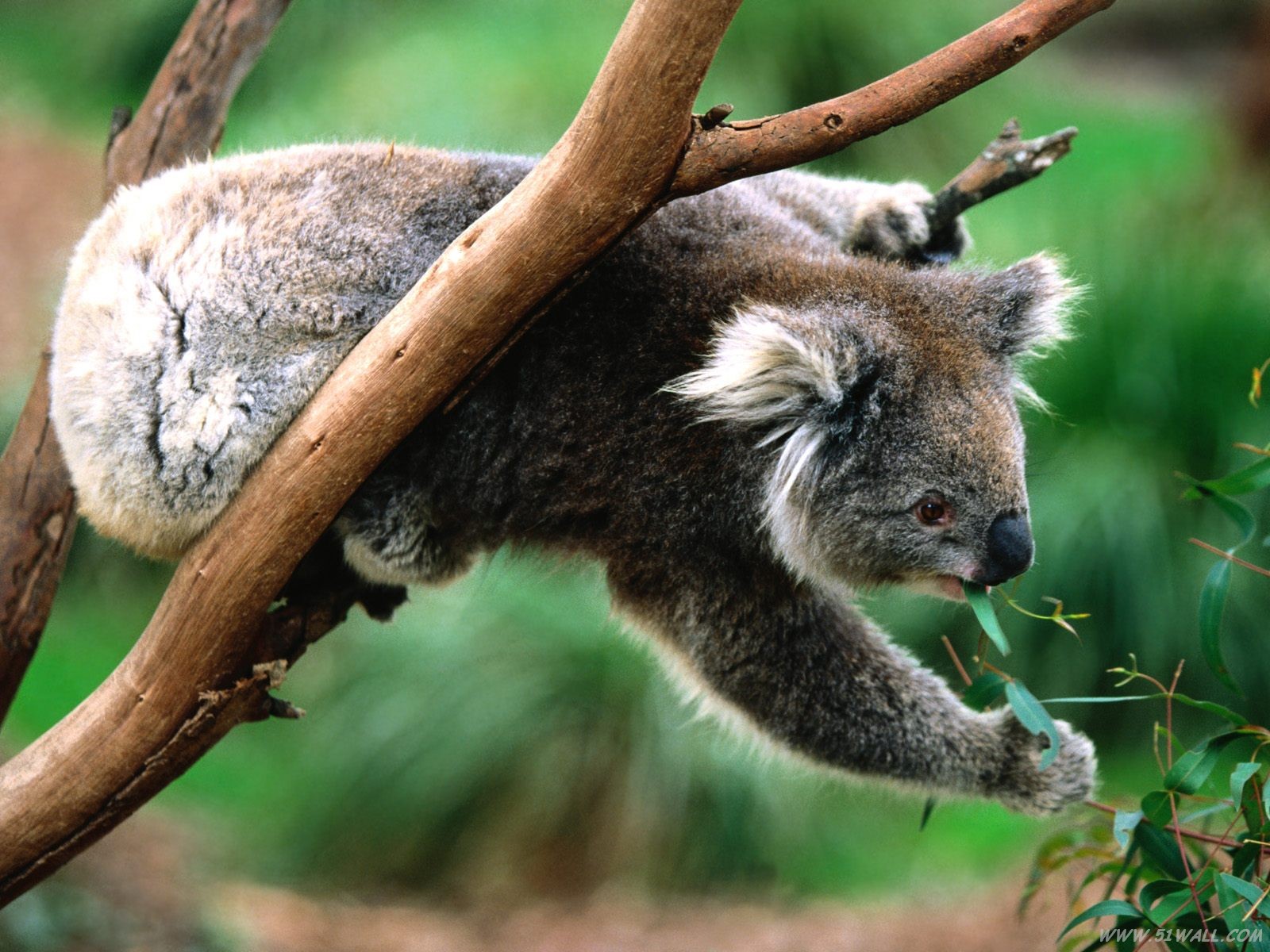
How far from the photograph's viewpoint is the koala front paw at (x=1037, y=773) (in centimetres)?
315

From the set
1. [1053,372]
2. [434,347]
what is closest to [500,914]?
[1053,372]

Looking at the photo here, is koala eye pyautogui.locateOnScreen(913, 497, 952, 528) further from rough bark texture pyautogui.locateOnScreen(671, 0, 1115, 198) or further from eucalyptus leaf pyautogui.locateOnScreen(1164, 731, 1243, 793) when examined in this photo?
rough bark texture pyautogui.locateOnScreen(671, 0, 1115, 198)

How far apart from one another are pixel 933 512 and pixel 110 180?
2.55 metres

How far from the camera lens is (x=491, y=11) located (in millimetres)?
9656

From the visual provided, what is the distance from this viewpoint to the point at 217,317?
9.06 feet

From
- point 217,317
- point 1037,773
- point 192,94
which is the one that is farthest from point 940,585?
point 192,94

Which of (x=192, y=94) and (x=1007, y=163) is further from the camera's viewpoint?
(x=192, y=94)

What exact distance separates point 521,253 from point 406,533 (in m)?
0.90

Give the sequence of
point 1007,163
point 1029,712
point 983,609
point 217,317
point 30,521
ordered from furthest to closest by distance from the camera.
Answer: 1. point 30,521
2. point 1007,163
3. point 217,317
4. point 983,609
5. point 1029,712

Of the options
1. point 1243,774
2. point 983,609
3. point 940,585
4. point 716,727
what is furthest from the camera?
point 716,727

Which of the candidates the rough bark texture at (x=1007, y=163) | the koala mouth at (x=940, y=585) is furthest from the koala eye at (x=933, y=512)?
the rough bark texture at (x=1007, y=163)

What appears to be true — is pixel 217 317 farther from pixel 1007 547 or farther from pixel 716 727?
pixel 716 727

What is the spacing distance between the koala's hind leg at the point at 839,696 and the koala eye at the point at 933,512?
1.40 ft

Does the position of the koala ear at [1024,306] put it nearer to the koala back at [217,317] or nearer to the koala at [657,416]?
the koala at [657,416]
